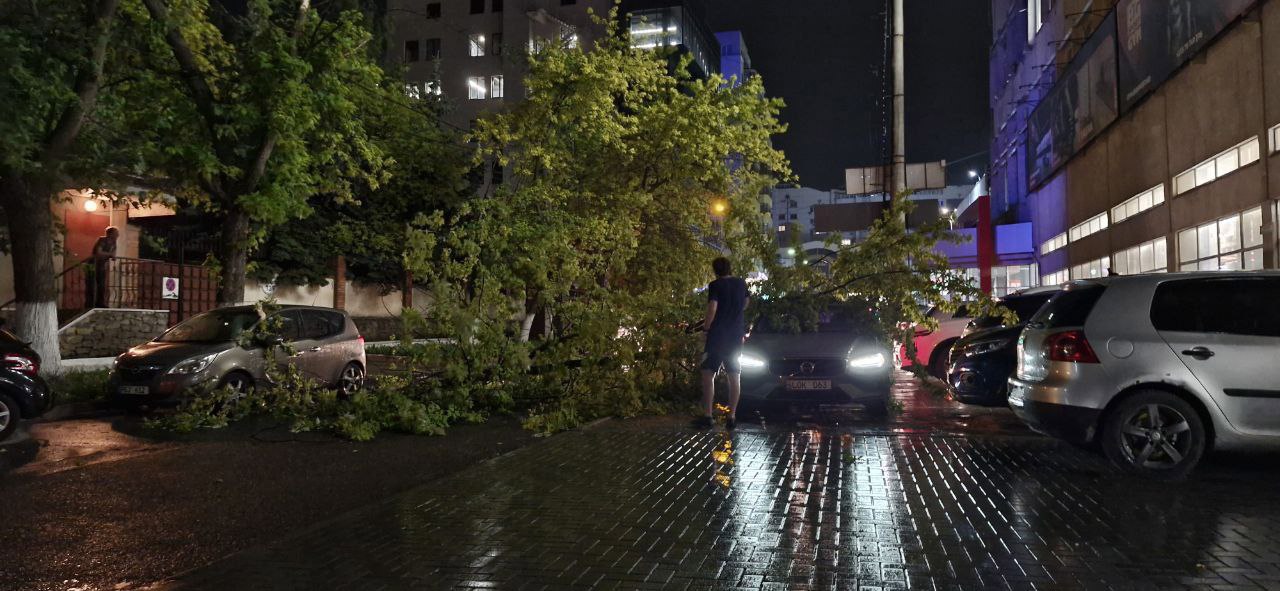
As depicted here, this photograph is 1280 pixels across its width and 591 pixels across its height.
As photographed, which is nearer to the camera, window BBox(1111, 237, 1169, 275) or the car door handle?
the car door handle

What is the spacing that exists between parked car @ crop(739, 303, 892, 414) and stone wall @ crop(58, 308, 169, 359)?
14.3 meters

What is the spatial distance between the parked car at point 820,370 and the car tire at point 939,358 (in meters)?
4.11

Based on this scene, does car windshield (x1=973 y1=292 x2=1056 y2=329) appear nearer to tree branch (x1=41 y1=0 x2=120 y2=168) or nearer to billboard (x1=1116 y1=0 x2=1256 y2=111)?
billboard (x1=1116 y1=0 x2=1256 y2=111)

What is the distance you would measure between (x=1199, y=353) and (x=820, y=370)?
3.93 meters

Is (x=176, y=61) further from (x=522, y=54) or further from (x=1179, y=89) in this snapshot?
(x=1179, y=89)

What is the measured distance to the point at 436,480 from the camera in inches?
258

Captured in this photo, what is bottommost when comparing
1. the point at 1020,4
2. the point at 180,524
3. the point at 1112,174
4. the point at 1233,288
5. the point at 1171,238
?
the point at 180,524

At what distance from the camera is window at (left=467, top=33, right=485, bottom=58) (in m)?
53.8

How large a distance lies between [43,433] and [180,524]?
592cm

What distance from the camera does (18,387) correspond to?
8828 millimetres

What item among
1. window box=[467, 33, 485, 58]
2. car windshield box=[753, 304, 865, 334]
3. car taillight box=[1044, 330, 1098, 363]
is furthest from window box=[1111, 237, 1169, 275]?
window box=[467, 33, 485, 58]

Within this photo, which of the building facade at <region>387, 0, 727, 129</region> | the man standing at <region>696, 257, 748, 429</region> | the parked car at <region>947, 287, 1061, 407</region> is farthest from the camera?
the building facade at <region>387, 0, 727, 129</region>

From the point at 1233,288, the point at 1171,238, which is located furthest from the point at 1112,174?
the point at 1233,288

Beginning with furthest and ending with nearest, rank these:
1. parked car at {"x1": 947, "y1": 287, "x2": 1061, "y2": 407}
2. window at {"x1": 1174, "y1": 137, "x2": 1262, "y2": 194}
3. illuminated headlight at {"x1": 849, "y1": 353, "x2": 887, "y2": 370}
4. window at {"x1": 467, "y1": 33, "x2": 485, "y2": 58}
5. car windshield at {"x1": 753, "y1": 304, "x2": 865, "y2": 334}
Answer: window at {"x1": 467, "y1": 33, "x2": 485, "y2": 58}
window at {"x1": 1174, "y1": 137, "x2": 1262, "y2": 194}
car windshield at {"x1": 753, "y1": 304, "x2": 865, "y2": 334}
illuminated headlight at {"x1": 849, "y1": 353, "x2": 887, "y2": 370}
parked car at {"x1": 947, "y1": 287, "x2": 1061, "y2": 407}
